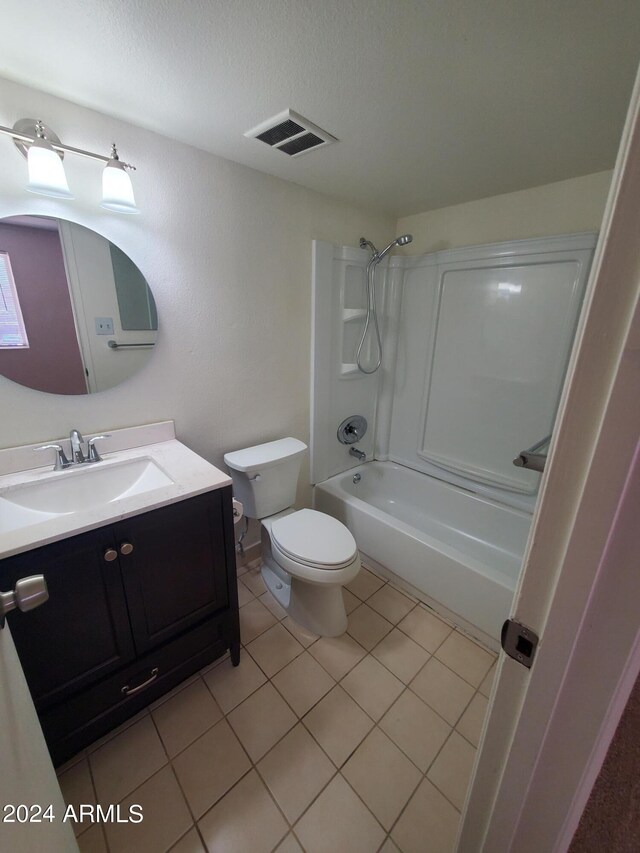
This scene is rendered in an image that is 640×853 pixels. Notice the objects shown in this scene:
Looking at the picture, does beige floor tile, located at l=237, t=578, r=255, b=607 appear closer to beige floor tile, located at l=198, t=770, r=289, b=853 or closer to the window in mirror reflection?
beige floor tile, located at l=198, t=770, r=289, b=853

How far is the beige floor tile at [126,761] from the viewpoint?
3.56ft

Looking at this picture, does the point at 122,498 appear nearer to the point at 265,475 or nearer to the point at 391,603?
the point at 265,475

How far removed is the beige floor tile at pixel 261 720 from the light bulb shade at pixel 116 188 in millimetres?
1910

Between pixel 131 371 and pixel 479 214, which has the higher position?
pixel 479 214

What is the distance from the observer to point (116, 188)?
1166 mm

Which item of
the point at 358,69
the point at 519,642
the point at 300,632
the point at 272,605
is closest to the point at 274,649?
the point at 300,632

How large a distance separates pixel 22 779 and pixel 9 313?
126 cm

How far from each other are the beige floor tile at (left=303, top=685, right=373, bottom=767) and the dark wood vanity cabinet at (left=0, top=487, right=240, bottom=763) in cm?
48

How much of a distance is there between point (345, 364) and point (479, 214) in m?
1.14

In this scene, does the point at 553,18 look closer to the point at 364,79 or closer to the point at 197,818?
the point at 364,79

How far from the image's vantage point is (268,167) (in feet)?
5.19

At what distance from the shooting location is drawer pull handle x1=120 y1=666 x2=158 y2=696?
1140 mm

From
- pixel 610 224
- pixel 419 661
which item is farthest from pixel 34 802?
pixel 419 661

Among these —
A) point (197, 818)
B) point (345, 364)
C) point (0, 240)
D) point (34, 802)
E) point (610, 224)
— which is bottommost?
point (197, 818)
